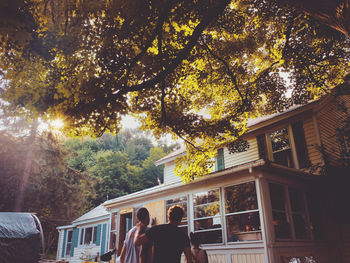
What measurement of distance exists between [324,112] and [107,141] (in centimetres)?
4953

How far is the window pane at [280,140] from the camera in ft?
38.2

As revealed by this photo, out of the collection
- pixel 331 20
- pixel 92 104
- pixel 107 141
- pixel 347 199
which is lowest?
pixel 347 199

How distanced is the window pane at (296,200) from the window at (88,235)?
52.9ft

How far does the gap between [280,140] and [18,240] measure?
1073 cm

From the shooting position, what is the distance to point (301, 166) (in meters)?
10.7

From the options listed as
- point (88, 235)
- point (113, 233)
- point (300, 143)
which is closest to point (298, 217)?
point (300, 143)

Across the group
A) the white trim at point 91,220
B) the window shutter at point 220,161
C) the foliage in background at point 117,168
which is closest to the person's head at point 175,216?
the window shutter at point 220,161

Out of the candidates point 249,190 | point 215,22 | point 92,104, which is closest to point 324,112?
point 249,190

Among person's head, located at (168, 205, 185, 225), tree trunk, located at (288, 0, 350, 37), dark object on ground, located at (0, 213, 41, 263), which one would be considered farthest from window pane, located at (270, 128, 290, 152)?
dark object on ground, located at (0, 213, 41, 263)

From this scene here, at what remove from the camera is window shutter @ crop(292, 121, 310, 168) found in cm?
1076

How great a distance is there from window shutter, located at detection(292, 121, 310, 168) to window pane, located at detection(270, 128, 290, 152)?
0.41 m

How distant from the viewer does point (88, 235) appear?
21656 millimetres

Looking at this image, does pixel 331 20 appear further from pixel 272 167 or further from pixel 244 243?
pixel 244 243

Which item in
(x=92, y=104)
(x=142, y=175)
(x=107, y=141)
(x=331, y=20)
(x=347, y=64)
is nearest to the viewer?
(x=331, y=20)
